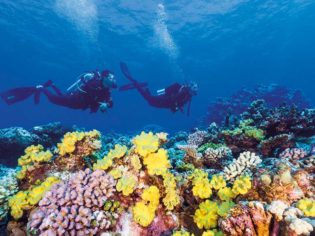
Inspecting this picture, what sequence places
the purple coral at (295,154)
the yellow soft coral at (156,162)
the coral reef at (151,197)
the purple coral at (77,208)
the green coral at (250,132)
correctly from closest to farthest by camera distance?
the coral reef at (151,197) → the purple coral at (77,208) → the yellow soft coral at (156,162) → the purple coral at (295,154) → the green coral at (250,132)

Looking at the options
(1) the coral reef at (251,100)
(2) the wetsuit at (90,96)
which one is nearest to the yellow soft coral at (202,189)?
(2) the wetsuit at (90,96)

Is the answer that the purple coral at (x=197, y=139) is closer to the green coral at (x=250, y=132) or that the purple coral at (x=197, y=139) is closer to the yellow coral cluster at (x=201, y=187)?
the green coral at (x=250, y=132)

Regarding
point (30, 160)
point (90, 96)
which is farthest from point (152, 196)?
point (90, 96)

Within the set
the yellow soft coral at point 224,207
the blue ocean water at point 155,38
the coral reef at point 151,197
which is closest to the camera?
the coral reef at point 151,197

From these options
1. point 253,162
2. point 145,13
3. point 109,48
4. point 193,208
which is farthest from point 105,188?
point 109,48

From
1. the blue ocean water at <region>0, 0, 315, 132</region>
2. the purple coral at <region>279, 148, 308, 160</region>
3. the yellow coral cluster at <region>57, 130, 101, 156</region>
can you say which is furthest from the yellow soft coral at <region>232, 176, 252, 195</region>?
the blue ocean water at <region>0, 0, 315, 132</region>

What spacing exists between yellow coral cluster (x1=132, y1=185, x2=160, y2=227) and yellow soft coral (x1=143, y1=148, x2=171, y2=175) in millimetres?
217

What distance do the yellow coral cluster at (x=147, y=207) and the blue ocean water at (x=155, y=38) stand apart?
10.1 m

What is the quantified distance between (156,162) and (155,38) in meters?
41.1

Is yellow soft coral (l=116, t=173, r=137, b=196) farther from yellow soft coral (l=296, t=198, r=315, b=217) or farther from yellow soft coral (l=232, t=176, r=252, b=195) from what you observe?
yellow soft coral (l=296, t=198, r=315, b=217)

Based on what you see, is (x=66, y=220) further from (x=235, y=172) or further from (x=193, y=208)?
(x=235, y=172)

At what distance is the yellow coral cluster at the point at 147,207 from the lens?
2.98 meters

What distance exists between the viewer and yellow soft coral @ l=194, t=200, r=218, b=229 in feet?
9.64

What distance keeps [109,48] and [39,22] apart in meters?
13.8
